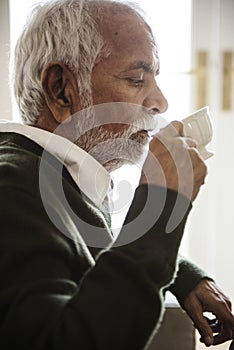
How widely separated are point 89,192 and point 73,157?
67 millimetres

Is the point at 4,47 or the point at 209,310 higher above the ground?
the point at 4,47

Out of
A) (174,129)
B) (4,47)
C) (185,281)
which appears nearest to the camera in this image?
(174,129)

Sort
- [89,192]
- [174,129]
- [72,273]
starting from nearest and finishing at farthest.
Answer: [72,273]
[174,129]
[89,192]

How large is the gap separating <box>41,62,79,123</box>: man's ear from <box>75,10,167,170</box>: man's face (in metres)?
0.04

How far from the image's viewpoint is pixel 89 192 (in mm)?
1051

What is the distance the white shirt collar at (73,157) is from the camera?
1001 mm

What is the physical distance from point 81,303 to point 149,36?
53 cm

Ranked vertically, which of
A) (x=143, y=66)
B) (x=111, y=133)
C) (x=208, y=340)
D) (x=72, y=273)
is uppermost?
(x=143, y=66)

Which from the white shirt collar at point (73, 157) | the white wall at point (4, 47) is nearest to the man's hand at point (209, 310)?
the white shirt collar at point (73, 157)

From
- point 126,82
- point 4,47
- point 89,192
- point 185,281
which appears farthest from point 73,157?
point 4,47

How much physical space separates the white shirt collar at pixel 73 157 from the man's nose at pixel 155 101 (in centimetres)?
14

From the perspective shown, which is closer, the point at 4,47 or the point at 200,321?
the point at 200,321

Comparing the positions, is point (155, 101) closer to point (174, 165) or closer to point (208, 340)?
point (174, 165)

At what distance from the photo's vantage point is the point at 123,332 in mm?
769
